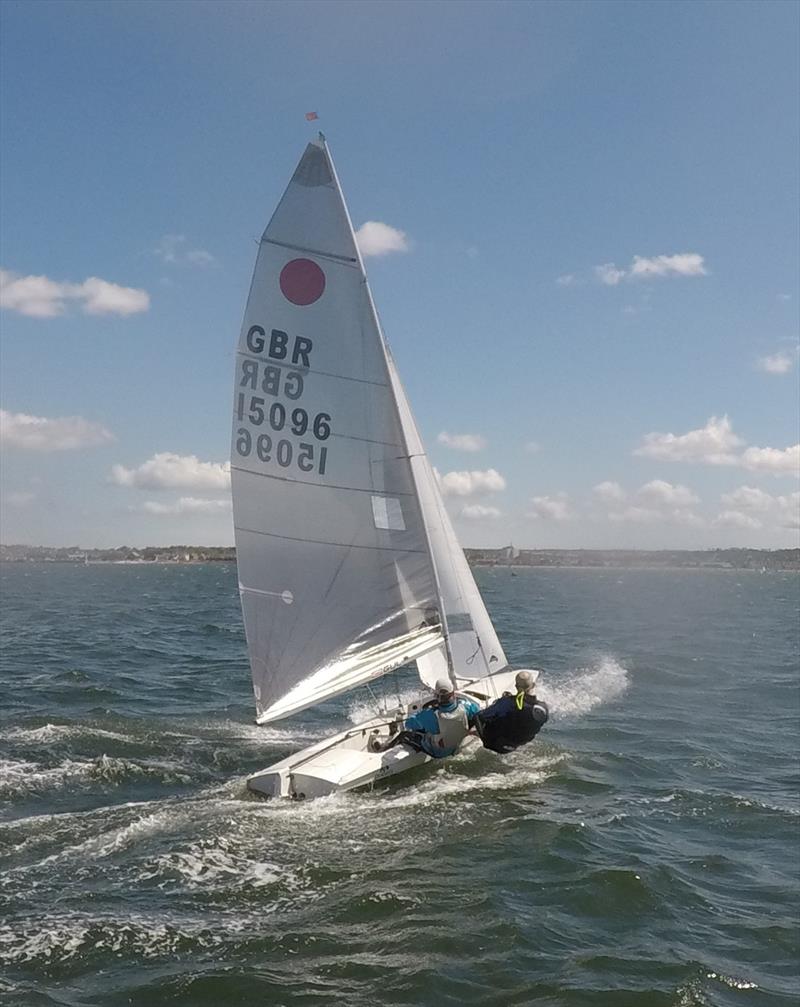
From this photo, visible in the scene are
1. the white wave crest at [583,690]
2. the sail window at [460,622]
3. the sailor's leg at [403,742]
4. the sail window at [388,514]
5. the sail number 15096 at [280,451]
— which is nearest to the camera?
the sailor's leg at [403,742]

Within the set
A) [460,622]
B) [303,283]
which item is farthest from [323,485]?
[460,622]

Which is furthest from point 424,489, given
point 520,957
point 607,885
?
point 520,957

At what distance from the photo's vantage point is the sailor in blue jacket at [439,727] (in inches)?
514

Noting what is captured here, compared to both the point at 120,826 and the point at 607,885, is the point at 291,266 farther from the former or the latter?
the point at 607,885

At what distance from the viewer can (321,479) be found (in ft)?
44.3

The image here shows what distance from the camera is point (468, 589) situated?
15258mm

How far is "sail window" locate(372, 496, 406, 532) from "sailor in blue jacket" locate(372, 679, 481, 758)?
2.44 meters

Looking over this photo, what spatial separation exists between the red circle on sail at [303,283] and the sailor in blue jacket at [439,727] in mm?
6069

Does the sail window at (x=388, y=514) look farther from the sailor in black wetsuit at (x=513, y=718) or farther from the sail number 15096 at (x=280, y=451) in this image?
the sailor in black wetsuit at (x=513, y=718)

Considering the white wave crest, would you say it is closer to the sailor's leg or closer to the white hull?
the white hull

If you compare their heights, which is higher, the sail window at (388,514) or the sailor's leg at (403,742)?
the sail window at (388,514)

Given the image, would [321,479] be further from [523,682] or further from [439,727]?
[523,682]

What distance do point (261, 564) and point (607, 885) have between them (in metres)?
6.62

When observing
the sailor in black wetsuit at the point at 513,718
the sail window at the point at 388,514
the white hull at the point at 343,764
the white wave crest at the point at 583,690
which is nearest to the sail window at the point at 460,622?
the white hull at the point at 343,764
